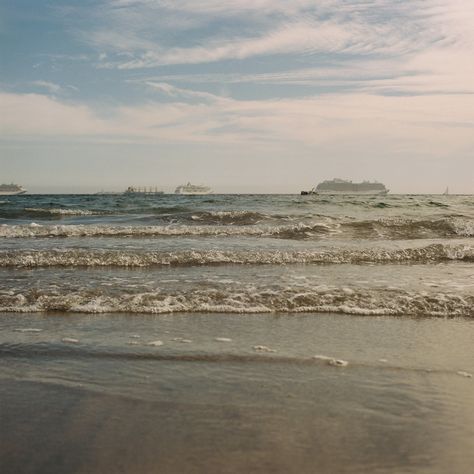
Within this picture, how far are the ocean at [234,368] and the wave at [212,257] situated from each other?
0.15 meters

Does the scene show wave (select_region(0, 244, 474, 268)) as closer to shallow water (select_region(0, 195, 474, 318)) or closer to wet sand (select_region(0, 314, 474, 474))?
shallow water (select_region(0, 195, 474, 318))

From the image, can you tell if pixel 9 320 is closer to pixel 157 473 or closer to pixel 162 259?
pixel 157 473

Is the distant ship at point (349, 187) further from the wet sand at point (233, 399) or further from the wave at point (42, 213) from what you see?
the wet sand at point (233, 399)

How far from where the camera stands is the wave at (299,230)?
17.0m

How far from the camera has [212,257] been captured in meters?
11.3

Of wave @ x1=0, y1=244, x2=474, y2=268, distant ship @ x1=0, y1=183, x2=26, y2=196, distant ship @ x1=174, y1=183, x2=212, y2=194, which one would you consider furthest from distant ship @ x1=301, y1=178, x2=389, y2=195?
wave @ x1=0, y1=244, x2=474, y2=268

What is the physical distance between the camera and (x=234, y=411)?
3.59 metres

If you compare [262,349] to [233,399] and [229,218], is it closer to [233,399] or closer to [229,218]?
[233,399]

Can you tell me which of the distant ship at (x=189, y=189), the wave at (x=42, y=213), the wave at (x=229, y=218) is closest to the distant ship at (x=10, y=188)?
the distant ship at (x=189, y=189)

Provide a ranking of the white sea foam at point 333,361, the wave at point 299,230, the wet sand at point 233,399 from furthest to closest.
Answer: the wave at point 299,230
the white sea foam at point 333,361
the wet sand at point 233,399

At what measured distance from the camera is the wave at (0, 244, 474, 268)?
35.0ft

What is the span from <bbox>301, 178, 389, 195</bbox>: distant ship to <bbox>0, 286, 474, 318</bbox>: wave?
15470 centimetres

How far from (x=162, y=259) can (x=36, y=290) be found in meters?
3.62

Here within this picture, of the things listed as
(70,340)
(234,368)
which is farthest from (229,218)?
(234,368)
